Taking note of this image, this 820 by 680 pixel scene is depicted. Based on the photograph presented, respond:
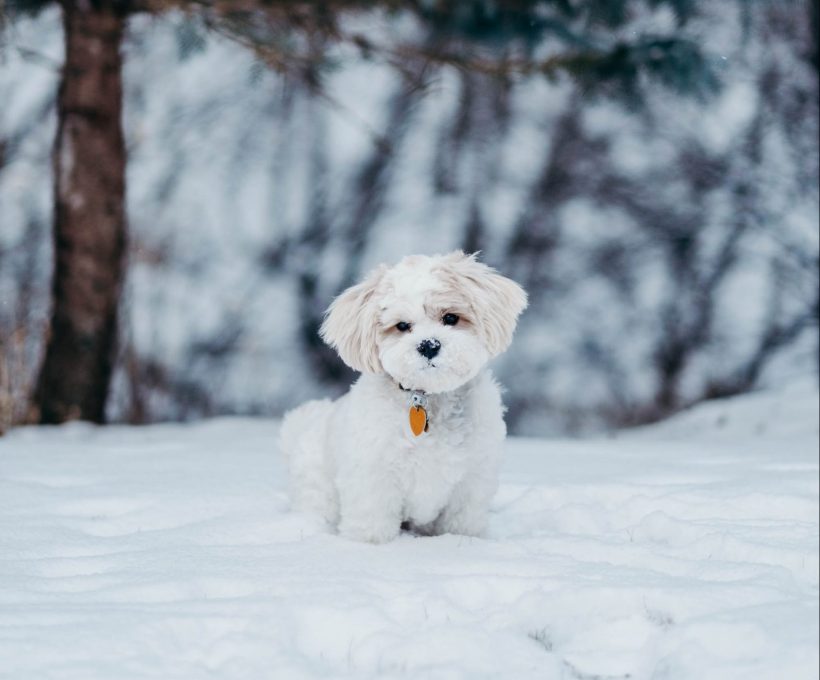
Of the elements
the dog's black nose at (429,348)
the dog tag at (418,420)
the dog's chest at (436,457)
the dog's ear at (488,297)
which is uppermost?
the dog's ear at (488,297)

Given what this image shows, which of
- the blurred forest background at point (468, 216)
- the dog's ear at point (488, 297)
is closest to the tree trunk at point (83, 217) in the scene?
the blurred forest background at point (468, 216)

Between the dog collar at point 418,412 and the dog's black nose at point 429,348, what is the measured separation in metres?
0.22

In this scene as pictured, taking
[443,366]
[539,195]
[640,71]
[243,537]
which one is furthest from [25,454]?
[539,195]

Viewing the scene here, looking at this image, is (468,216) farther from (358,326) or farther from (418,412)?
(418,412)

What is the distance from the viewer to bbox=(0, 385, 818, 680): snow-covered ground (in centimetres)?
231

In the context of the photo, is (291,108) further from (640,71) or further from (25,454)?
(25,454)

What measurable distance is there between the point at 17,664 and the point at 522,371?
7.14 meters

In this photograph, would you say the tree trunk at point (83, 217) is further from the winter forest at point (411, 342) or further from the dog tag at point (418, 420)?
the dog tag at point (418, 420)

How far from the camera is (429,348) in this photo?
3.04 m

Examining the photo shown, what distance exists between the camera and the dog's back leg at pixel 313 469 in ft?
12.0

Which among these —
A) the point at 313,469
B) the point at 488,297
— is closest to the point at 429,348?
the point at 488,297

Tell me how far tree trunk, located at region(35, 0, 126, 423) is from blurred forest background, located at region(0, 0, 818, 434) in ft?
3.89

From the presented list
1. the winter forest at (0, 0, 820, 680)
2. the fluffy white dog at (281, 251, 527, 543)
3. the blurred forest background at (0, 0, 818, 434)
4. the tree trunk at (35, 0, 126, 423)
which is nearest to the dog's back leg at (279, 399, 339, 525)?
the winter forest at (0, 0, 820, 680)

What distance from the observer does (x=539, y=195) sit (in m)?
9.20
